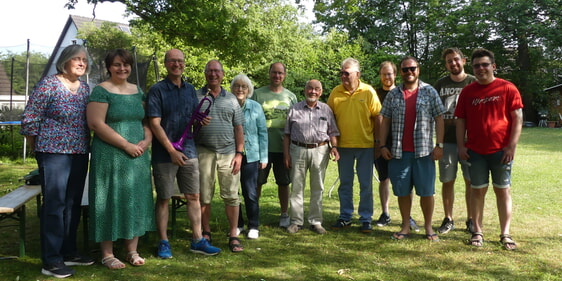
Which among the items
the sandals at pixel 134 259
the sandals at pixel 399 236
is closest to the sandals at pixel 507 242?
the sandals at pixel 399 236

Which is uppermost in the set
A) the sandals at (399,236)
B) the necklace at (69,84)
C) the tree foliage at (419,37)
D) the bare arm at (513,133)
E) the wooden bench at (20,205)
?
the tree foliage at (419,37)

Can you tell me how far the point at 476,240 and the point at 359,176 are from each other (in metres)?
1.39

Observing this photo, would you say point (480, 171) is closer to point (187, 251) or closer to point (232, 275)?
point (232, 275)

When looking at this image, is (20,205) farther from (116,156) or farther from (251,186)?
(251,186)

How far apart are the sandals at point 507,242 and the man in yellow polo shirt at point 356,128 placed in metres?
1.37

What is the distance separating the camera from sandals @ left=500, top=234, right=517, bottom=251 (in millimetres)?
4613

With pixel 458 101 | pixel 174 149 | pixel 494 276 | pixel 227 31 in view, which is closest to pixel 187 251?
pixel 174 149

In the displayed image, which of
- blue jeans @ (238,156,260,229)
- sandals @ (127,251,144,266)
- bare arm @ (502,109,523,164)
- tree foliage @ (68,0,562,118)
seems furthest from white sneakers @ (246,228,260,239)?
tree foliage @ (68,0,562,118)

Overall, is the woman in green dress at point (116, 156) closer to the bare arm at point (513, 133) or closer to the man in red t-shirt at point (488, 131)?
the man in red t-shirt at point (488, 131)

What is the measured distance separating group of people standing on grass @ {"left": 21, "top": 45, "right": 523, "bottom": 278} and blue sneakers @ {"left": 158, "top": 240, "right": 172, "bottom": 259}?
0.01m

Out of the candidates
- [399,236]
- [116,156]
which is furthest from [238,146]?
[399,236]

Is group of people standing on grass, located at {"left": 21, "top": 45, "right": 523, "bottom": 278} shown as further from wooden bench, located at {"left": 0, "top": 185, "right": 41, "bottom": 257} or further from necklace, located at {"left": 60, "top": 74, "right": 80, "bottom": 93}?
wooden bench, located at {"left": 0, "top": 185, "right": 41, "bottom": 257}

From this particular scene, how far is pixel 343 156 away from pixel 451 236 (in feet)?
4.80

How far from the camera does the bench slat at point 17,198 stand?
407 centimetres
